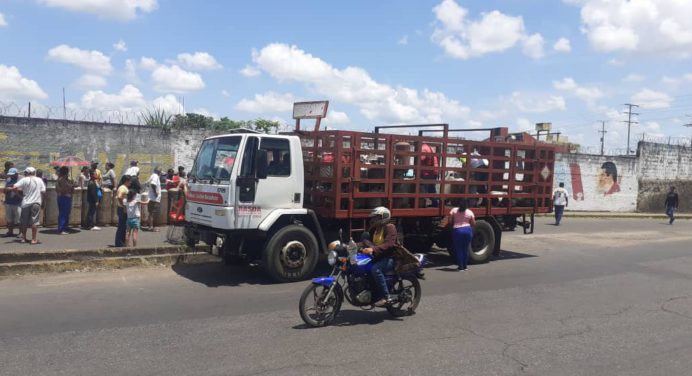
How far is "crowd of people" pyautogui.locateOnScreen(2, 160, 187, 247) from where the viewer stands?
10.3 meters

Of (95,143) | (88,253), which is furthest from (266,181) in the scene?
(95,143)

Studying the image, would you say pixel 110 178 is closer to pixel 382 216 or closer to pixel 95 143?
pixel 95 143

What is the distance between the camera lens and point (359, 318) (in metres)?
6.61

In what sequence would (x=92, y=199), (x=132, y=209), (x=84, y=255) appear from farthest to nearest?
(x=92, y=199) < (x=132, y=209) < (x=84, y=255)

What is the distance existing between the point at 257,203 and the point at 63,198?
569 cm

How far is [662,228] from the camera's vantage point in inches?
819

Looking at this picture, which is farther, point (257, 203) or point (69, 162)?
point (69, 162)

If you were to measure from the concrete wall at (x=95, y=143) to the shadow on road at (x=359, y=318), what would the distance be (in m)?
12.6

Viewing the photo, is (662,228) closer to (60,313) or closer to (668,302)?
(668,302)

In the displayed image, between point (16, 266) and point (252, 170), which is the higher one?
point (252, 170)

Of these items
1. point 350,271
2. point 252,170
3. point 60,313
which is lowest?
point 60,313

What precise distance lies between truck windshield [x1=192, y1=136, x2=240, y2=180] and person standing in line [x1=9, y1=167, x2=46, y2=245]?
370 centimetres

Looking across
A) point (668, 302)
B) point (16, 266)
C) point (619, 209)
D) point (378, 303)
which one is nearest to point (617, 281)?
point (668, 302)

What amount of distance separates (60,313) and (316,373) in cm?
355
